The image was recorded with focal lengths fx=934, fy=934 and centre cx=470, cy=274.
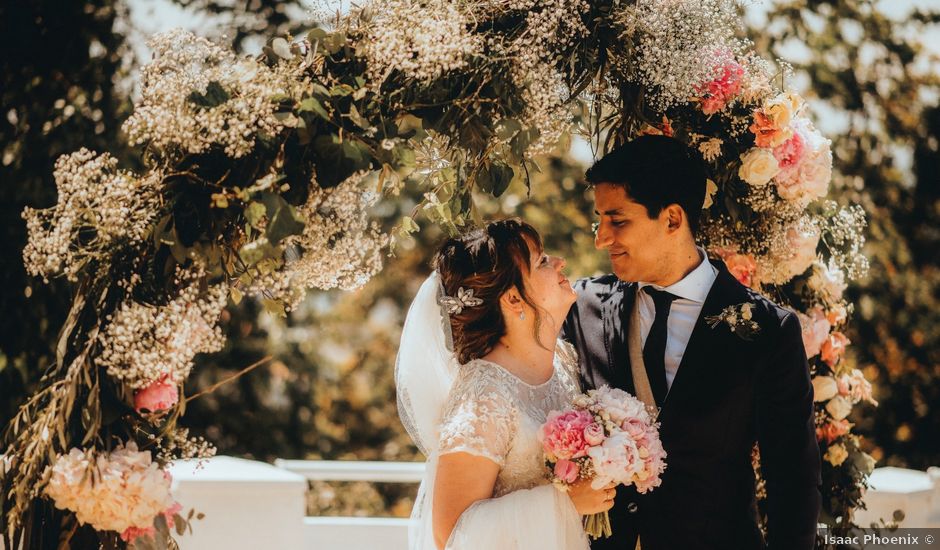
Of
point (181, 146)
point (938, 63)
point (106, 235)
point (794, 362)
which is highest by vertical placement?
point (181, 146)

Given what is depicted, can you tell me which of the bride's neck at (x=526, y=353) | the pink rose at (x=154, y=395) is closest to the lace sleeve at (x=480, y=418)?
the bride's neck at (x=526, y=353)

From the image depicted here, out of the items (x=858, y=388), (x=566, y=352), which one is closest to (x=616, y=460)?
(x=566, y=352)

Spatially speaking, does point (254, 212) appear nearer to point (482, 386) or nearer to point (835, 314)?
point (482, 386)

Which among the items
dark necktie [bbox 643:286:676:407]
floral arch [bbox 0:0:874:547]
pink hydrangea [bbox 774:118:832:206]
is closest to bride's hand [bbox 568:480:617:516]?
dark necktie [bbox 643:286:676:407]

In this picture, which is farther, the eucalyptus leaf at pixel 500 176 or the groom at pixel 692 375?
the groom at pixel 692 375

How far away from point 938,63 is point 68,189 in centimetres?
769

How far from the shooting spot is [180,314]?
2416 mm

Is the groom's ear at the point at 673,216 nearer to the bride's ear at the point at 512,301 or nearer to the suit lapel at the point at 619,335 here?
the suit lapel at the point at 619,335

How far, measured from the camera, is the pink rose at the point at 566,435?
2.75m

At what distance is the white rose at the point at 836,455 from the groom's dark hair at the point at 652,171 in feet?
3.95

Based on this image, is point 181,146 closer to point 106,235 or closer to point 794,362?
point 106,235

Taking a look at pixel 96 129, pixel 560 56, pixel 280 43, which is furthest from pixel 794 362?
pixel 96 129

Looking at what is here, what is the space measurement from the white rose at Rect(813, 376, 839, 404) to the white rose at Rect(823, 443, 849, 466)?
0.64 feet

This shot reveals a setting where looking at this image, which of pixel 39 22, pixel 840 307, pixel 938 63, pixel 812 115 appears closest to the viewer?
pixel 840 307
